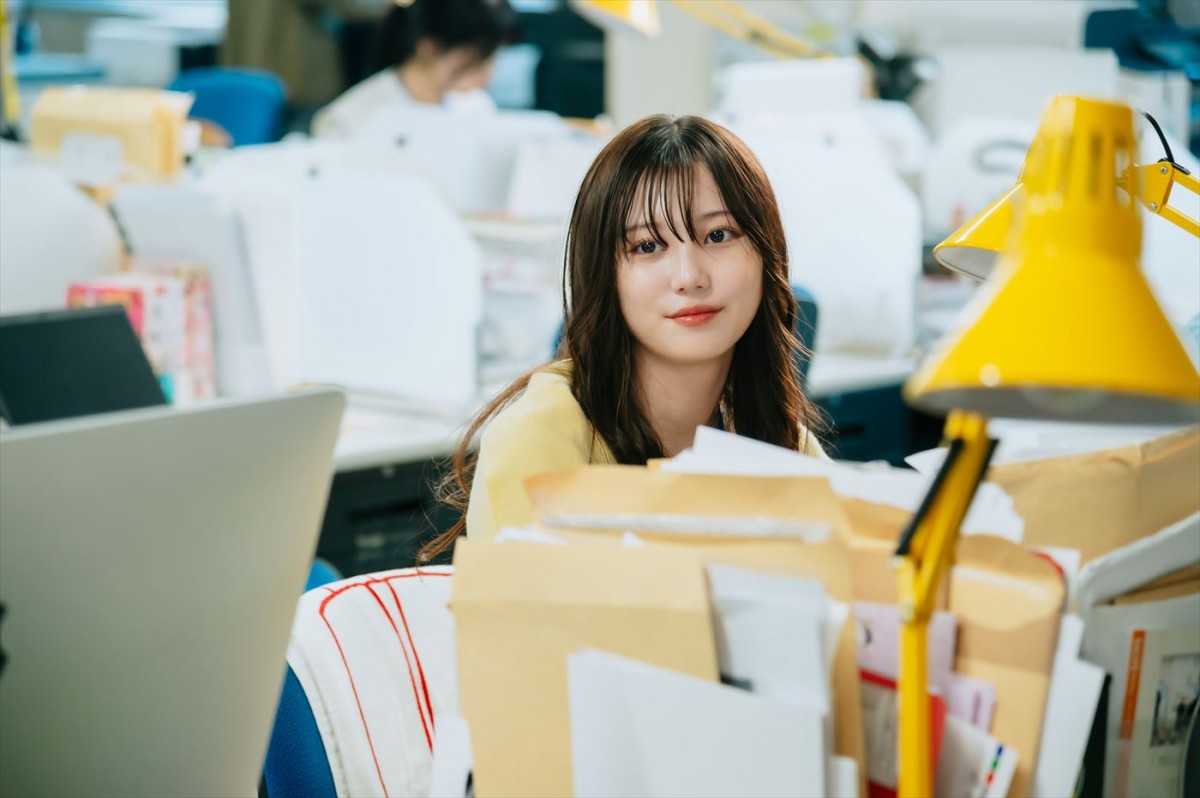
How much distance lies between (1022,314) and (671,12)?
12.6 feet

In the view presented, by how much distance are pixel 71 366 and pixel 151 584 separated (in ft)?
3.60

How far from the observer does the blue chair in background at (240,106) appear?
5.30 m

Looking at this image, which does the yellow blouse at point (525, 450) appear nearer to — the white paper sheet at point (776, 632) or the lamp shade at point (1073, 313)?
the white paper sheet at point (776, 632)

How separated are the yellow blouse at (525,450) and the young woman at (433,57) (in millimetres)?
2714

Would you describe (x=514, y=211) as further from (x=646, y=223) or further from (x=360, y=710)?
(x=360, y=710)

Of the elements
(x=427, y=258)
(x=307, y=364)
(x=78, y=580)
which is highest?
(x=78, y=580)

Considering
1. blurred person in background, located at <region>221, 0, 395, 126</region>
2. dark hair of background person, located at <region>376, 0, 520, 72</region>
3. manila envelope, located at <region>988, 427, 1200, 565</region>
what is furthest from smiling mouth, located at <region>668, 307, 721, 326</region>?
blurred person in background, located at <region>221, 0, 395, 126</region>

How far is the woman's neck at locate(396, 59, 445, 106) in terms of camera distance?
420 cm

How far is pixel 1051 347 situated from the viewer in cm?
65

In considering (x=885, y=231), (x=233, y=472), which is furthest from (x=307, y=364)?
(x=233, y=472)

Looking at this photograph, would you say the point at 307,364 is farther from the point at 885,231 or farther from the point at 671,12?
the point at 671,12

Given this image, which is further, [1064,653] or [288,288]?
[288,288]

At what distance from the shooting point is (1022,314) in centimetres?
66

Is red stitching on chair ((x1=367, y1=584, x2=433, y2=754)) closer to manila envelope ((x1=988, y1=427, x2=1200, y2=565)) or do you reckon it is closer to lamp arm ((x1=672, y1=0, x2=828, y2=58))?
manila envelope ((x1=988, y1=427, x2=1200, y2=565))
